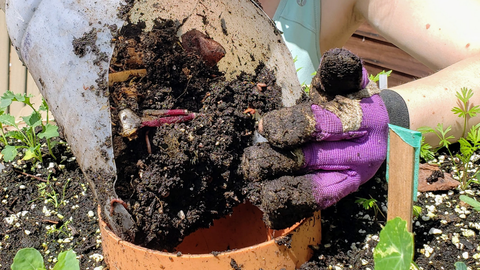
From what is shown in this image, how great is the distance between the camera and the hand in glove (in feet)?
2.93

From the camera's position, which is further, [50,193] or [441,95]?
[50,193]

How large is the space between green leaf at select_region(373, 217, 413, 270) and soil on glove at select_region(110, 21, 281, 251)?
1.44ft

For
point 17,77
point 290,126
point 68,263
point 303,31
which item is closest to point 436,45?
point 303,31

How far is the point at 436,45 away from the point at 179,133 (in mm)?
1073

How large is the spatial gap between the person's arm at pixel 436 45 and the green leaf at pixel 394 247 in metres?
0.60

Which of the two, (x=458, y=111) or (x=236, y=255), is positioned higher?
(x=458, y=111)

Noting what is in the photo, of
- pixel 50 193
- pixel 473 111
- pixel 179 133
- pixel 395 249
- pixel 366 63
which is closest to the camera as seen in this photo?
pixel 395 249

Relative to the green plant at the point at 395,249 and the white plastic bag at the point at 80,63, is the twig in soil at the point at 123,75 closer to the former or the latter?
the white plastic bag at the point at 80,63

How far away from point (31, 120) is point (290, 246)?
1.19m

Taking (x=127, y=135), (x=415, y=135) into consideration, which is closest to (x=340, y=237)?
(x=415, y=135)

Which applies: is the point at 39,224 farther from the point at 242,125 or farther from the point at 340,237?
Result: the point at 340,237

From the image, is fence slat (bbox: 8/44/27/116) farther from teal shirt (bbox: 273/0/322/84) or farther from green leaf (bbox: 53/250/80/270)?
green leaf (bbox: 53/250/80/270)

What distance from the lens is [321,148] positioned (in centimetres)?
95

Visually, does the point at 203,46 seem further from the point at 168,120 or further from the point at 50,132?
the point at 50,132
